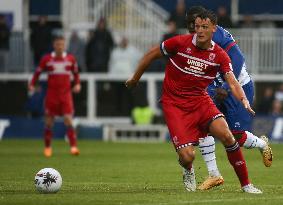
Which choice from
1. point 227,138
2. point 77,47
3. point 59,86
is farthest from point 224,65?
point 77,47

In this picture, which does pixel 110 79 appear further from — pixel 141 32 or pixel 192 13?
pixel 192 13

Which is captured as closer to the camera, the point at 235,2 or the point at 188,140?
the point at 188,140

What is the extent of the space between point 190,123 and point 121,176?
13.0ft

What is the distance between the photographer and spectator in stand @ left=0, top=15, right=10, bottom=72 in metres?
31.4

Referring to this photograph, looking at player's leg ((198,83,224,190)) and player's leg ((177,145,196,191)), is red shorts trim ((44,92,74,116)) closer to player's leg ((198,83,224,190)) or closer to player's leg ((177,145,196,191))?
player's leg ((198,83,224,190))

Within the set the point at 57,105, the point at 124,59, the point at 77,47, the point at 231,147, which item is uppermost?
the point at 231,147

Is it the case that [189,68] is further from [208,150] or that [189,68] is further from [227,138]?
[208,150]

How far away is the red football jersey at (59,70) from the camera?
23734 millimetres

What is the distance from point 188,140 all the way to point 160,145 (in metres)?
14.8

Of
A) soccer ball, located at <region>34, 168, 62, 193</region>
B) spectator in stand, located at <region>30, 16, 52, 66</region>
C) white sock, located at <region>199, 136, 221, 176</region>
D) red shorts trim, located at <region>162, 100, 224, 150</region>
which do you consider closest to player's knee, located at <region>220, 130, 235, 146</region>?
red shorts trim, located at <region>162, 100, 224, 150</region>

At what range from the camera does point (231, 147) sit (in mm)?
13539

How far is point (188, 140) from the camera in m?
13.6

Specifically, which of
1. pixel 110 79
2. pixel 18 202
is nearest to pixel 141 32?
pixel 110 79

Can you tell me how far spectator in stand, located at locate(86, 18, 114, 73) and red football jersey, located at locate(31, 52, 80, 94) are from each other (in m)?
6.24
